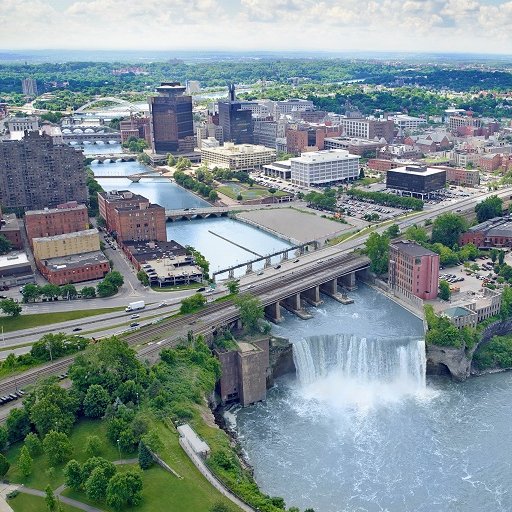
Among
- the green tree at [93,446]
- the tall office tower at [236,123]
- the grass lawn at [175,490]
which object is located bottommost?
the grass lawn at [175,490]

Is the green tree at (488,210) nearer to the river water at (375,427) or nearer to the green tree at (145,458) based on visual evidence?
the river water at (375,427)

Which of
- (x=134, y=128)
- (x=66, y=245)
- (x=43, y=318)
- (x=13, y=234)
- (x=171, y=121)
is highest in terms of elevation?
(x=171, y=121)

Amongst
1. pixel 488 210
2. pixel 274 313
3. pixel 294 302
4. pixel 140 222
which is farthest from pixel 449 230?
pixel 140 222

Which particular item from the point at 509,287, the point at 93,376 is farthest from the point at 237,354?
the point at 509,287

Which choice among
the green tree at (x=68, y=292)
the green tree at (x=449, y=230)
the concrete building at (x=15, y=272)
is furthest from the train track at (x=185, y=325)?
the concrete building at (x=15, y=272)

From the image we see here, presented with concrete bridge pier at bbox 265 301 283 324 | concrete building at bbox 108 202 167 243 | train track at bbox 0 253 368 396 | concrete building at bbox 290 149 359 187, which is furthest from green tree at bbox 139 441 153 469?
concrete building at bbox 290 149 359 187

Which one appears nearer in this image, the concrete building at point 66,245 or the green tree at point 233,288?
the green tree at point 233,288

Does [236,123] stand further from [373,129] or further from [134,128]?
[134,128]
